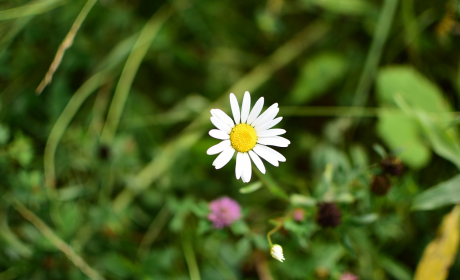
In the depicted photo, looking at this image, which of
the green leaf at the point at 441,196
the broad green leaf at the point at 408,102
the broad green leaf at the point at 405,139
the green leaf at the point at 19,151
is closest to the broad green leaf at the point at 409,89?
the broad green leaf at the point at 408,102

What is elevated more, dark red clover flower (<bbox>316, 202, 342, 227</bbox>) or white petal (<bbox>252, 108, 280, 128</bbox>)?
white petal (<bbox>252, 108, 280, 128</bbox>)

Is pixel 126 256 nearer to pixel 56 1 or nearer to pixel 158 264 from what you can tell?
pixel 158 264

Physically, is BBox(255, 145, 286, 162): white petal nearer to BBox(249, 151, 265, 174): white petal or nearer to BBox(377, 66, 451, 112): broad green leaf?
BBox(249, 151, 265, 174): white petal

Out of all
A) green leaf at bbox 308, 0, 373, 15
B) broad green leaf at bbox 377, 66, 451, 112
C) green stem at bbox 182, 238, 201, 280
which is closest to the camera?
green stem at bbox 182, 238, 201, 280

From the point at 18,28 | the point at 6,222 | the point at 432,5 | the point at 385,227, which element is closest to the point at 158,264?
the point at 6,222

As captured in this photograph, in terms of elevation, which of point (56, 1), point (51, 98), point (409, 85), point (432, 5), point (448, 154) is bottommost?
point (448, 154)

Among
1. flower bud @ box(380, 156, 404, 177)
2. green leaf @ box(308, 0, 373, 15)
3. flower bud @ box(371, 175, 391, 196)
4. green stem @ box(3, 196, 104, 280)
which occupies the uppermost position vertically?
green leaf @ box(308, 0, 373, 15)

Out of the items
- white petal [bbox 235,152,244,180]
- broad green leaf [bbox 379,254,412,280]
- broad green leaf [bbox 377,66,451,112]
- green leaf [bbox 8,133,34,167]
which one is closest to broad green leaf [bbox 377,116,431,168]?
broad green leaf [bbox 377,66,451,112]
